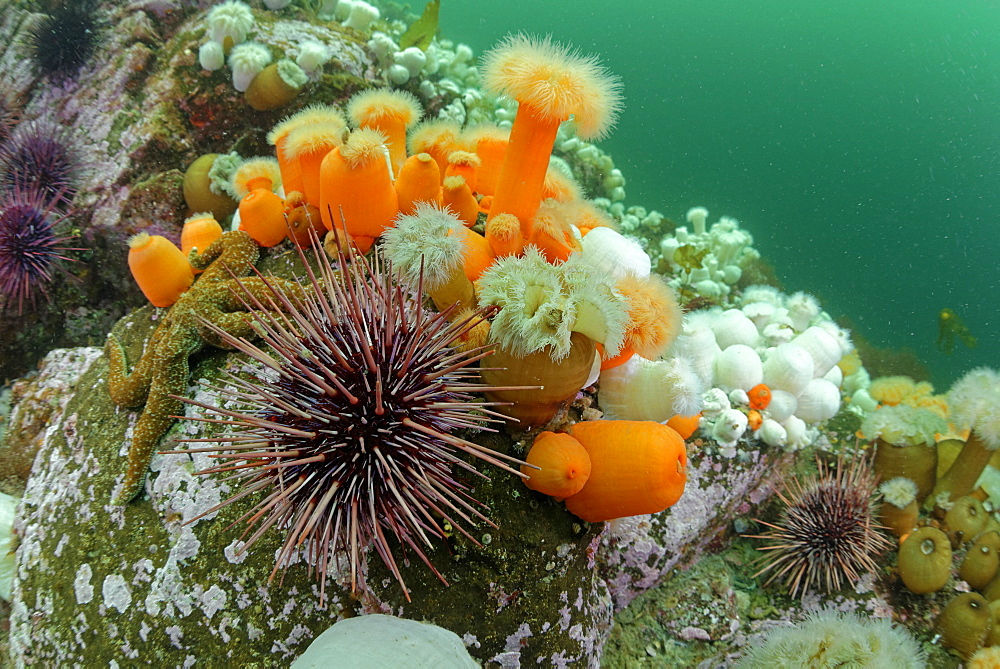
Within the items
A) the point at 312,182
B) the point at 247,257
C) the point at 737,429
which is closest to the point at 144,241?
the point at 247,257

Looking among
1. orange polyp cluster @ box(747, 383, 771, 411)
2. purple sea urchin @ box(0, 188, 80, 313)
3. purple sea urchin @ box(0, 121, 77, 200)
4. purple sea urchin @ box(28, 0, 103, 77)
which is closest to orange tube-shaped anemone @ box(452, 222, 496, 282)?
orange polyp cluster @ box(747, 383, 771, 411)

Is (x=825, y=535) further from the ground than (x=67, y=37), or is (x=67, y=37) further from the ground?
(x=67, y=37)

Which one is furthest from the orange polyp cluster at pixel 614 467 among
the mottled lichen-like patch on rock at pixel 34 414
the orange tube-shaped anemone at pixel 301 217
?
the mottled lichen-like patch on rock at pixel 34 414

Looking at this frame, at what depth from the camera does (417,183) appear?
2477mm

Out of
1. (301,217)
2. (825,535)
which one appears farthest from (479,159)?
(825,535)

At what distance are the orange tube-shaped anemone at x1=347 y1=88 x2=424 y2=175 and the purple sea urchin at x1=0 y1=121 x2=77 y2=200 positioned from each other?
3.31 m

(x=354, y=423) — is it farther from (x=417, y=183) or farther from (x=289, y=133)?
(x=289, y=133)

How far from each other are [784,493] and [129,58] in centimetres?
730

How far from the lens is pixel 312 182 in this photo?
8.77ft

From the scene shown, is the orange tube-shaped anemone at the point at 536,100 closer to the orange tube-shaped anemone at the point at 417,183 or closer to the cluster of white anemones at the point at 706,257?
the orange tube-shaped anemone at the point at 417,183

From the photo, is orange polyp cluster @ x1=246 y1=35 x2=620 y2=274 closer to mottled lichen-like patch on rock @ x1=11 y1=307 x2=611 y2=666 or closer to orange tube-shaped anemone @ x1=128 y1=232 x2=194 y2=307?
orange tube-shaped anemone @ x1=128 y1=232 x2=194 y2=307

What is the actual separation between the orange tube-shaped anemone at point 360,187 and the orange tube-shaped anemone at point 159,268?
0.89 meters

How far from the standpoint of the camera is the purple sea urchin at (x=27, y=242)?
385cm

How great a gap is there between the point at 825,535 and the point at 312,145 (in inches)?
160
